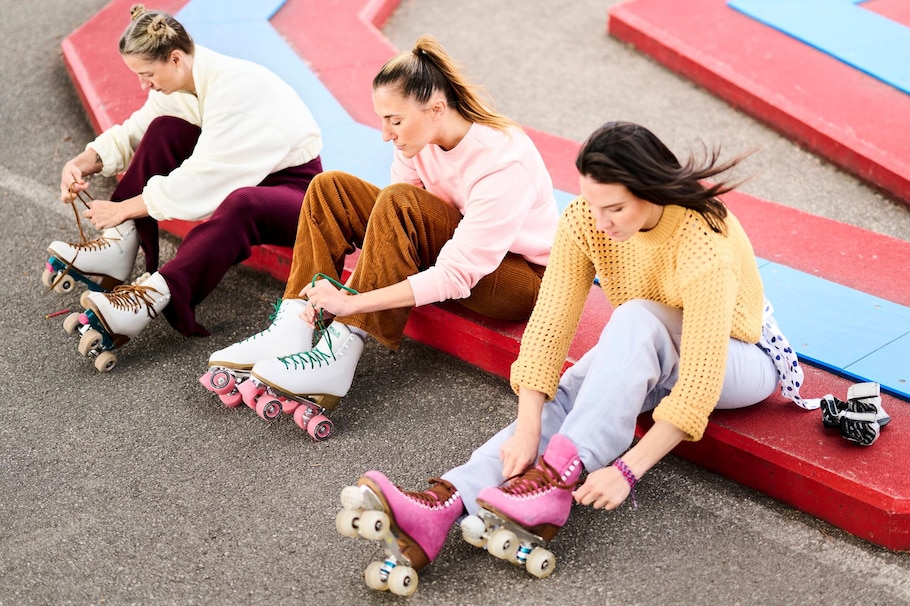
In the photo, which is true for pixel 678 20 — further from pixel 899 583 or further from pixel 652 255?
pixel 899 583

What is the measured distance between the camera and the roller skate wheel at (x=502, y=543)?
2.04 meters

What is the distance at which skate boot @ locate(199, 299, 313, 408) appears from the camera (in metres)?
2.65

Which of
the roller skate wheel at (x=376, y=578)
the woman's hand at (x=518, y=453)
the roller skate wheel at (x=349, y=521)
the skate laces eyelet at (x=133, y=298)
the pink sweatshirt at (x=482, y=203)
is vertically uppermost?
the pink sweatshirt at (x=482, y=203)

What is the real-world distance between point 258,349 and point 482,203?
2.43ft

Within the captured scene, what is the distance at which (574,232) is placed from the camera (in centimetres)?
221

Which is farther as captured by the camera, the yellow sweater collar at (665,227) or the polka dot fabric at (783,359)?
the polka dot fabric at (783,359)

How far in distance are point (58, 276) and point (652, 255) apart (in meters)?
1.95

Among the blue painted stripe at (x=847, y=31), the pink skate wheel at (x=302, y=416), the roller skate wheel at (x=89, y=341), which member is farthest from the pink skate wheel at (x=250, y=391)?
the blue painted stripe at (x=847, y=31)

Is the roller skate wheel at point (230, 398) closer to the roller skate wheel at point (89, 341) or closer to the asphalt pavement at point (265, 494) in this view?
the asphalt pavement at point (265, 494)

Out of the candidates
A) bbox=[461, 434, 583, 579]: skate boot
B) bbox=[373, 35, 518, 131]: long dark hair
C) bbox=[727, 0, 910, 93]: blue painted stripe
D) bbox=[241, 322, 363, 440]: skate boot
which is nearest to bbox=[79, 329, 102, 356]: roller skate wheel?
bbox=[241, 322, 363, 440]: skate boot

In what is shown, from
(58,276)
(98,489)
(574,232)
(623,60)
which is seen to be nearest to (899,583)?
(574,232)

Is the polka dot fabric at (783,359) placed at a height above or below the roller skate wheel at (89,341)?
above

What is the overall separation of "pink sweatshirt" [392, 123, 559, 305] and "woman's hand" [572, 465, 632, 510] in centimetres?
70

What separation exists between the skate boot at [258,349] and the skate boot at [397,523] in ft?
2.29
